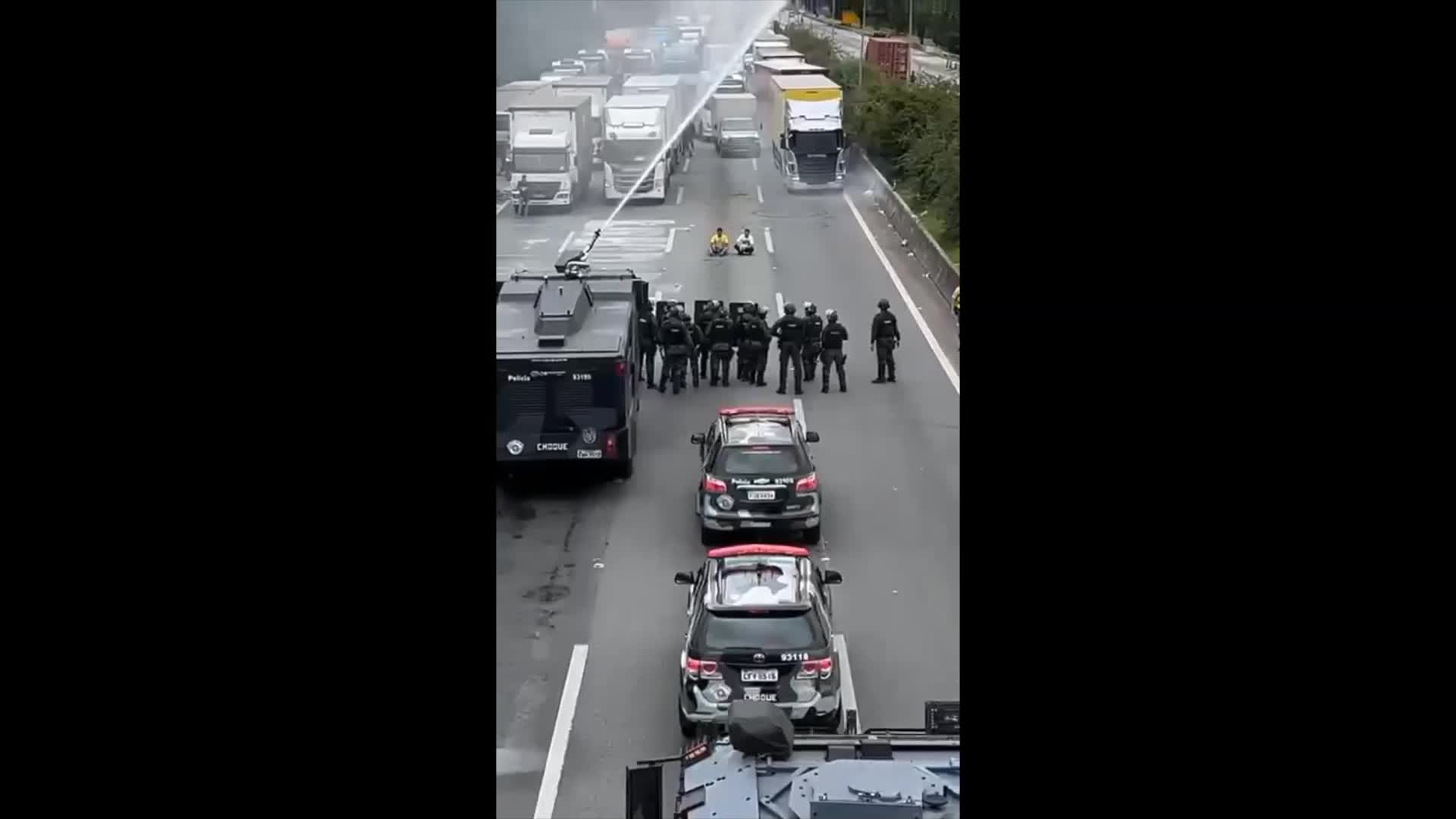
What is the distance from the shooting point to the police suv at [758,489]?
16.1 m

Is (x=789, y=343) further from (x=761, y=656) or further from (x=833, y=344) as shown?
(x=761, y=656)

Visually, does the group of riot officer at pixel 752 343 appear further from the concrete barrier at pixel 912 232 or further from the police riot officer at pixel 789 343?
the concrete barrier at pixel 912 232

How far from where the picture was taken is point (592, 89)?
1249 inches

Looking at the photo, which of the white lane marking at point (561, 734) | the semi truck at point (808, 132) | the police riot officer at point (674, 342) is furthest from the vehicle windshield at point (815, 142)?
the white lane marking at point (561, 734)

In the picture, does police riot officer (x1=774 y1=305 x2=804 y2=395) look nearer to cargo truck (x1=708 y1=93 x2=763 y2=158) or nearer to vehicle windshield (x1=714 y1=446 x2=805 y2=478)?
vehicle windshield (x1=714 y1=446 x2=805 y2=478)

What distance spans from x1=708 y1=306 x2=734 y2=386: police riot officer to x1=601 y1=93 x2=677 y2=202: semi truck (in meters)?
10.2

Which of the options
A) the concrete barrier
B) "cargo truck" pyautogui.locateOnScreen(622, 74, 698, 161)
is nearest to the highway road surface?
the concrete barrier

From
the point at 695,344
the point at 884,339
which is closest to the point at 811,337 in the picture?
the point at 884,339

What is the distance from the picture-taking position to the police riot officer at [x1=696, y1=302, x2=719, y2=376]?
74.4ft

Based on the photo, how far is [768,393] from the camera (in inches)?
885

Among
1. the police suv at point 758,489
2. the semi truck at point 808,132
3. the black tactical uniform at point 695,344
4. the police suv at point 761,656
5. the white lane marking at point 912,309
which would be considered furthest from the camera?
the semi truck at point 808,132

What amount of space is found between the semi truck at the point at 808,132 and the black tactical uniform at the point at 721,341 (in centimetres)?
1709
